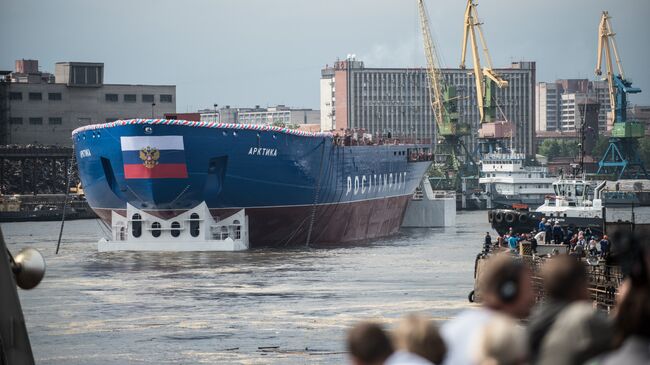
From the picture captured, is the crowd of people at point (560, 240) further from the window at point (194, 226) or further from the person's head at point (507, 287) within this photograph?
the person's head at point (507, 287)

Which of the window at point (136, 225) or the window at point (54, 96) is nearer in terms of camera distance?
the window at point (136, 225)

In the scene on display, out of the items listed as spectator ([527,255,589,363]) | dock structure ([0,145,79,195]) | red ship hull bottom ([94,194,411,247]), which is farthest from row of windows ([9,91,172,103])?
spectator ([527,255,589,363])

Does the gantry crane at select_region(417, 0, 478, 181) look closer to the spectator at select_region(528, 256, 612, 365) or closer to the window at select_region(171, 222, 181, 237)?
the window at select_region(171, 222, 181, 237)

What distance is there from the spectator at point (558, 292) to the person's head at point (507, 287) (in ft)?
0.69

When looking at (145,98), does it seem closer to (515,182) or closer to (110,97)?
(110,97)

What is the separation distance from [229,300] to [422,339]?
1302 inches

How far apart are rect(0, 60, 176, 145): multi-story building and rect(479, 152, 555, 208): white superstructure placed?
3482cm

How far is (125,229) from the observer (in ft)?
197

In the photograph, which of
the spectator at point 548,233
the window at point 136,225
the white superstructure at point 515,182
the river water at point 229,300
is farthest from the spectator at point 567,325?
the white superstructure at point 515,182

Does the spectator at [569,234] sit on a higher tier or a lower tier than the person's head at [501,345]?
lower

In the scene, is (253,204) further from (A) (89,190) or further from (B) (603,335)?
(B) (603,335)

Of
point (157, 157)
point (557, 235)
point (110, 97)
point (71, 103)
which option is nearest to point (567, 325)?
point (557, 235)

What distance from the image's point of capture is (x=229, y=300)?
39.9 meters

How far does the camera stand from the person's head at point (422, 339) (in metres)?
7.03
